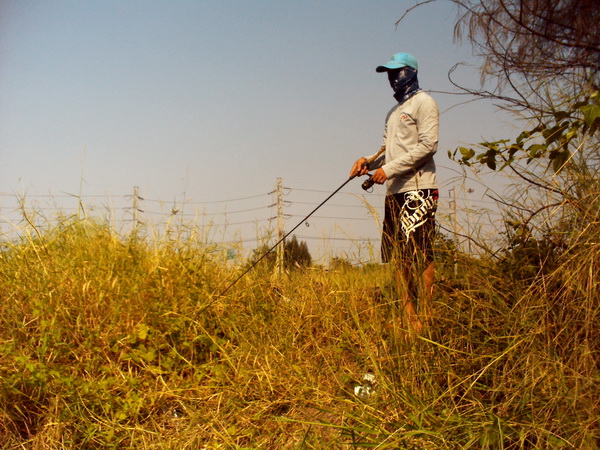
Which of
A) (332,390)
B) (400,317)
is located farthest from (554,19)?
(332,390)

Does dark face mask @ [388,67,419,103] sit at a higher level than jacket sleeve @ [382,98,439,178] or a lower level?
higher

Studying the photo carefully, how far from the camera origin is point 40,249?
4.85 m

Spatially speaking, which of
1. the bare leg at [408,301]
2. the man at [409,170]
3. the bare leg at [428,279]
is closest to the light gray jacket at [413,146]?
the man at [409,170]

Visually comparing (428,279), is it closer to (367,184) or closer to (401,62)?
(367,184)

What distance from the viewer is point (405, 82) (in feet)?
13.8

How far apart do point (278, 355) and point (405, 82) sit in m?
2.07

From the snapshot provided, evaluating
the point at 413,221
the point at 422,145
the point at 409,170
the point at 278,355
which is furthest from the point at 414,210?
the point at 278,355

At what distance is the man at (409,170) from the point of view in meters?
3.76

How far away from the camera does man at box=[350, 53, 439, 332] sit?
3758 mm

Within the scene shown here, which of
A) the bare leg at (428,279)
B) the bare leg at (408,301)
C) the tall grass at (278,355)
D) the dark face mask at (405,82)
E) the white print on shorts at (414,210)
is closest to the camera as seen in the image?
the tall grass at (278,355)

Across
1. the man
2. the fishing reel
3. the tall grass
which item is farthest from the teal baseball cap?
the tall grass

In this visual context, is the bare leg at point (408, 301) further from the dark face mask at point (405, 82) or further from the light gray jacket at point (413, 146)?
the dark face mask at point (405, 82)

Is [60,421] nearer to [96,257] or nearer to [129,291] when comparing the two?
[129,291]

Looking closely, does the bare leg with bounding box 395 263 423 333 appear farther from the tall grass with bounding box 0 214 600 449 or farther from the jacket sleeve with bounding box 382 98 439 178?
the jacket sleeve with bounding box 382 98 439 178
